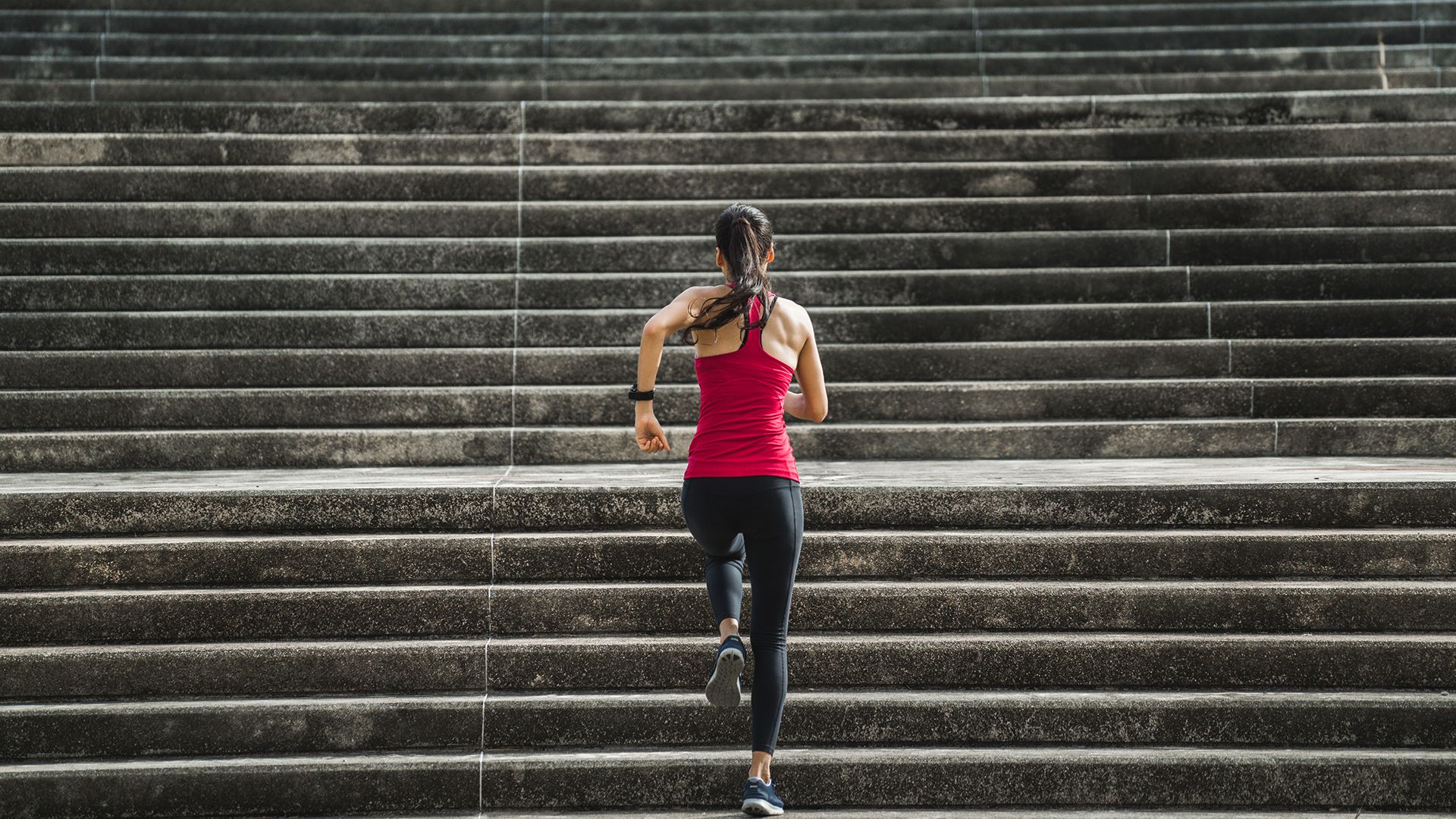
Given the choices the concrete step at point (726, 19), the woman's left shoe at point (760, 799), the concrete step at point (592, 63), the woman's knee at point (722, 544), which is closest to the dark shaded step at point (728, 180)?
the concrete step at point (592, 63)

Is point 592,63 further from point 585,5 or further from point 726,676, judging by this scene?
point 726,676

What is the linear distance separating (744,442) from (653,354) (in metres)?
0.38

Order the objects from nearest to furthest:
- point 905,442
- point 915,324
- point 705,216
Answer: point 905,442, point 915,324, point 705,216

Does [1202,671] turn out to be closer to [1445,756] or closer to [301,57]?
[1445,756]

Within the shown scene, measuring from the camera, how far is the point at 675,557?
4.31 m

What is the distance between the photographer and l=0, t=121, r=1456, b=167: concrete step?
6.98 meters

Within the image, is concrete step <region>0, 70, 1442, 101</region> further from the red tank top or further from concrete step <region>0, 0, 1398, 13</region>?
the red tank top

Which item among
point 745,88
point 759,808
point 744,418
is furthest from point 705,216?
point 759,808

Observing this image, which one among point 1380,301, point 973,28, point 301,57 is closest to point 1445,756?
point 1380,301

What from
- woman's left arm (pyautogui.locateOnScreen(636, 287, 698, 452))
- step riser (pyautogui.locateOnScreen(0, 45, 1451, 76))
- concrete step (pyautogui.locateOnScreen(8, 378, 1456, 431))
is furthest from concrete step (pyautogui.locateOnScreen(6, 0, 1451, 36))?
woman's left arm (pyautogui.locateOnScreen(636, 287, 698, 452))

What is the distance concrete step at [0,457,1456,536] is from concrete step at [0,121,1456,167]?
3.01 m

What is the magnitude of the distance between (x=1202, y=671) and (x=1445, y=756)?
0.76 meters

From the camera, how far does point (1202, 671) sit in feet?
13.0

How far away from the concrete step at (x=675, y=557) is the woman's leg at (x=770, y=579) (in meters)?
1.02
